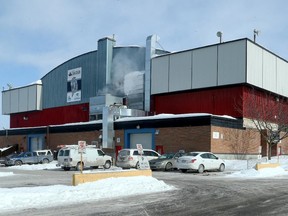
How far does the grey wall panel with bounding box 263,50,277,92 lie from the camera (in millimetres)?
44188

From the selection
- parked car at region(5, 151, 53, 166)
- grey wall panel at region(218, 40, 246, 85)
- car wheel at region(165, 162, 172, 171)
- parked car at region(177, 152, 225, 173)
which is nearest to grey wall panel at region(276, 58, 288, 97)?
grey wall panel at region(218, 40, 246, 85)

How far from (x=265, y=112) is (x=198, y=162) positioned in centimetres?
1859

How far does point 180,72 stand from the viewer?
45.4 meters

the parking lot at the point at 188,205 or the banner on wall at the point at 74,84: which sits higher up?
the banner on wall at the point at 74,84

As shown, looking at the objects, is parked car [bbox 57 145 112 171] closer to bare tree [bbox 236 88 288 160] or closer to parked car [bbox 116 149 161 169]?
parked car [bbox 116 149 161 169]

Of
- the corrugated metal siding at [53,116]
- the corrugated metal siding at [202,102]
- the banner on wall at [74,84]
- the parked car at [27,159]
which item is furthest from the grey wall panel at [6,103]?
the corrugated metal siding at [202,102]

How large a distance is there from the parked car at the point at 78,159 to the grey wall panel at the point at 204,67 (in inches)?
582

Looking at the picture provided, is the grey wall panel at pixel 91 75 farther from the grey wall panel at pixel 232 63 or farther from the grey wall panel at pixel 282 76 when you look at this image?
the grey wall panel at pixel 282 76

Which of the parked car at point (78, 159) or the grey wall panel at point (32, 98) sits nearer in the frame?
the parked car at point (78, 159)

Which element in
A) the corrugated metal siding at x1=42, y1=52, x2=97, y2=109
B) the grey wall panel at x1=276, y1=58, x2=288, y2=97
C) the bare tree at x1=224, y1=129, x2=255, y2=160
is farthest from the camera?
the corrugated metal siding at x1=42, y1=52, x2=97, y2=109

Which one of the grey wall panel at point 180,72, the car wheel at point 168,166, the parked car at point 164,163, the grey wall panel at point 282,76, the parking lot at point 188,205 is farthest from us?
the grey wall panel at point 282,76

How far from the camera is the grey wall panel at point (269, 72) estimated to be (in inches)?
1740

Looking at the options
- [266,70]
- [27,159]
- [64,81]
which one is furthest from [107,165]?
[64,81]

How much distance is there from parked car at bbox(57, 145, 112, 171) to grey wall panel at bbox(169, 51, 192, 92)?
14.9 meters
